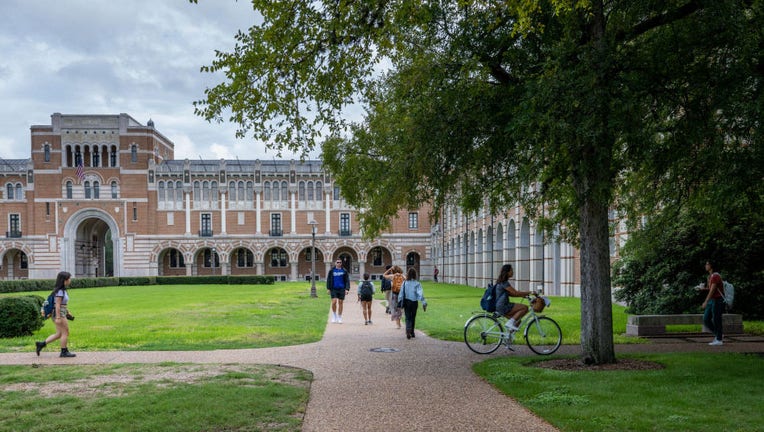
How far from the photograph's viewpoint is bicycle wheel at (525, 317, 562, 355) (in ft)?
37.0

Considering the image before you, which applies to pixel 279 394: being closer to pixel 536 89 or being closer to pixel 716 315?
pixel 536 89

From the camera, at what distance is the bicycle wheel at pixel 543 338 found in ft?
37.0

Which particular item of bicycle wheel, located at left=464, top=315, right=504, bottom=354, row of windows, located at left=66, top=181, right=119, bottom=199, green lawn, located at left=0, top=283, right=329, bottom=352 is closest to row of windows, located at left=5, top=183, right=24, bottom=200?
row of windows, located at left=66, top=181, right=119, bottom=199

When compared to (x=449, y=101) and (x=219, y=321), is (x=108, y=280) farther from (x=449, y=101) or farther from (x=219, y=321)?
(x=449, y=101)

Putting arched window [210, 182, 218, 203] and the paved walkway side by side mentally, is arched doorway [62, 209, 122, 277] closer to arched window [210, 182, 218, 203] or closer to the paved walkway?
arched window [210, 182, 218, 203]

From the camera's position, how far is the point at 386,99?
1295cm

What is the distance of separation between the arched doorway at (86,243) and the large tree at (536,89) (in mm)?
58811

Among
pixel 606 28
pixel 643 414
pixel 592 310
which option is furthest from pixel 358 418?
pixel 606 28

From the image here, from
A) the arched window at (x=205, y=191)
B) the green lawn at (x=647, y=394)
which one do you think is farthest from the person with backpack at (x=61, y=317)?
the arched window at (x=205, y=191)

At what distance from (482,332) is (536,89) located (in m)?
4.66

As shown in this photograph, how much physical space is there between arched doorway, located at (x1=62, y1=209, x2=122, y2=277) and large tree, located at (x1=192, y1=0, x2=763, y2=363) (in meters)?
58.8

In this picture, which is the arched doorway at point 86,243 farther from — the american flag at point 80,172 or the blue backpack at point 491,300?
the blue backpack at point 491,300

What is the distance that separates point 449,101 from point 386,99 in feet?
9.39

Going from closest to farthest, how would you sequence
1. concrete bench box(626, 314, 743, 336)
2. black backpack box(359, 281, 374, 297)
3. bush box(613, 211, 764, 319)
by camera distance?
concrete bench box(626, 314, 743, 336) < bush box(613, 211, 764, 319) < black backpack box(359, 281, 374, 297)
